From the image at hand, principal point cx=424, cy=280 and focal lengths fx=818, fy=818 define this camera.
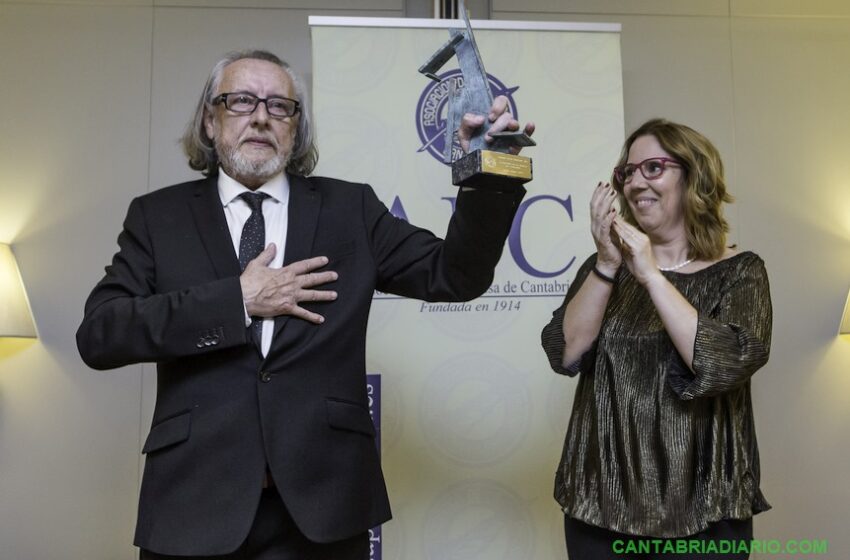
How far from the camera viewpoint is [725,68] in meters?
4.07

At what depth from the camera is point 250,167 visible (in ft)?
5.92

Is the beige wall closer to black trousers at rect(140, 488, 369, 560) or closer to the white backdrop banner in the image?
the white backdrop banner

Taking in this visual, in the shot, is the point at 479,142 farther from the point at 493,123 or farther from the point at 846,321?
the point at 846,321

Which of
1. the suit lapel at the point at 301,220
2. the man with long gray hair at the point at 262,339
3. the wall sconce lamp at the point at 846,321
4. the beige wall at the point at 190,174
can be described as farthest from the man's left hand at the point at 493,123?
the wall sconce lamp at the point at 846,321

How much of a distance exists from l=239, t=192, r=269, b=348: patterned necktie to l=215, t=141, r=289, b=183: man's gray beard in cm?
5

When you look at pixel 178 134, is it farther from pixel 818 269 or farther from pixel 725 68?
pixel 818 269

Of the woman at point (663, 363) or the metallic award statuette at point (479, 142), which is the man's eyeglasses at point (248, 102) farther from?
the woman at point (663, 363)

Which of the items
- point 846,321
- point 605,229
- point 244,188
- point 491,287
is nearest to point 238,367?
point 244,188

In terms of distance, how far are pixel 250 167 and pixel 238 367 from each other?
48 cm

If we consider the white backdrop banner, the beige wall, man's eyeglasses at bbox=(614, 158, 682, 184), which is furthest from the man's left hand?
the beige wall

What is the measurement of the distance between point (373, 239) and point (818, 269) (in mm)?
2951

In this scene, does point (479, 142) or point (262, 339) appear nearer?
point (479, 142)

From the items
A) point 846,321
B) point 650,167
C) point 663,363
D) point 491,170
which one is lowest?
point 663,363

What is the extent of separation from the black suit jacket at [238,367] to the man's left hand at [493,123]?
0.11 metres
